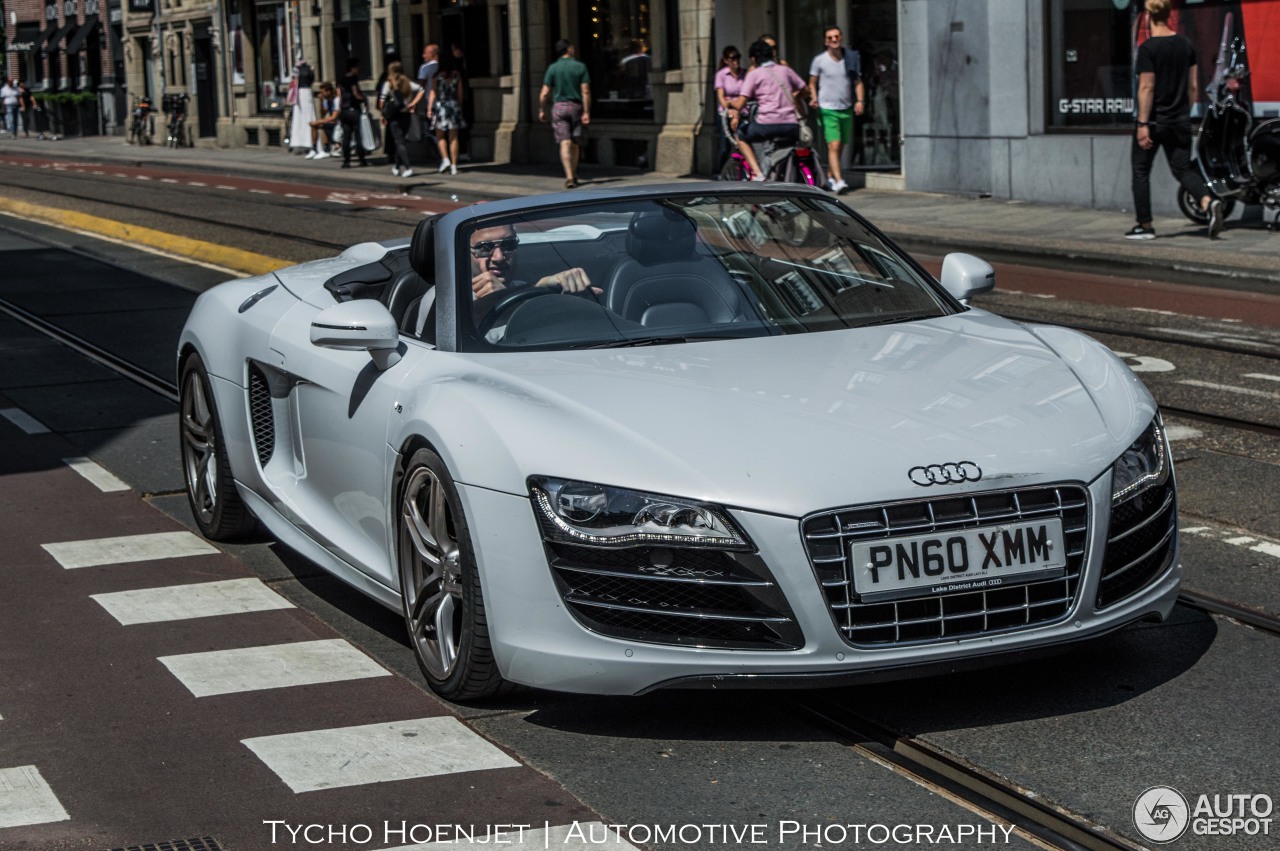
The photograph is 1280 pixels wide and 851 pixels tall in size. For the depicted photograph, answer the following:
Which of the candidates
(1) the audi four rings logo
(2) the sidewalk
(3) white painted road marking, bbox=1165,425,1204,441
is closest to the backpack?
(2) the sidewalk

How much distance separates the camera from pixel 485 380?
5.00 metres

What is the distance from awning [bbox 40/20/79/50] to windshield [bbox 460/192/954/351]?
62.9m

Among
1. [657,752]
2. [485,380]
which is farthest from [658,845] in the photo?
[485,380]

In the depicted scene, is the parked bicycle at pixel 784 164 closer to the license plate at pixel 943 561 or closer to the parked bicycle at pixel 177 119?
the license plate at pixel 943 561

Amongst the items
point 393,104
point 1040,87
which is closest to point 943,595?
point 1040,87

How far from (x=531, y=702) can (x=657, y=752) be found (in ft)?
1.73

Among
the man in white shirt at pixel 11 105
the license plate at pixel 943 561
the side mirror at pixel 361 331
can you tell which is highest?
the man in white shirt at pixel 11 105

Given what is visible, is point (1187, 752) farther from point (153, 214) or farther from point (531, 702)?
point (153, 214)

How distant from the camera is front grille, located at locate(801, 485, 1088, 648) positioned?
430cm

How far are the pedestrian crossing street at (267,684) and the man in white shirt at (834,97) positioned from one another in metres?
16.4

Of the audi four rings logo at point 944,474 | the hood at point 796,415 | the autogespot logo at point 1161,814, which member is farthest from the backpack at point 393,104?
the autogespot logo at point 1161,814

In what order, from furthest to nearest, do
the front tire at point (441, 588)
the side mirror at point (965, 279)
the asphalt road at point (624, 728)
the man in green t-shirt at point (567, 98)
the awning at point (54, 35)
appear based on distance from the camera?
the awning at point (54, 35) → the man in green t-shirt at point (567, 98) → the side mirror at point (965, 279) → the front tire at point (441, 588) → the asphalt road at point (624, 728)

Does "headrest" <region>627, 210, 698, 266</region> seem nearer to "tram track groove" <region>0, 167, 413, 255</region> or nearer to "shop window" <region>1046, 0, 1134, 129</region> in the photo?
"tram track groove" <region>0, 167, 413, 255</region>

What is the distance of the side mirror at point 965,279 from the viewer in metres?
5.90
